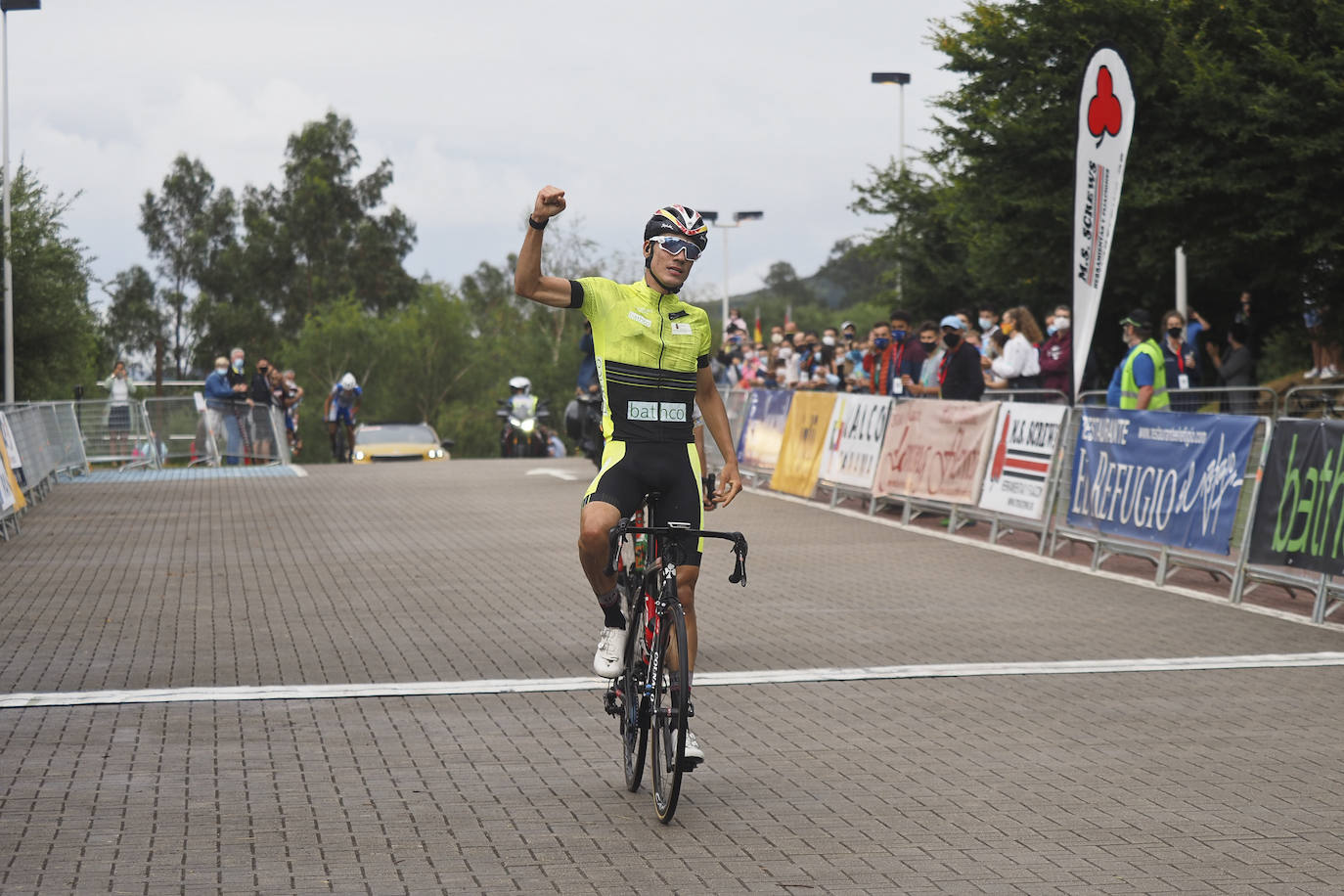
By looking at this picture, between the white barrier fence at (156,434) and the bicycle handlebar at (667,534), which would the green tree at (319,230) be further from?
the bicycle handlebar at (667,534)

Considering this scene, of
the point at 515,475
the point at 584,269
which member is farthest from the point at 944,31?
the point at 584,269

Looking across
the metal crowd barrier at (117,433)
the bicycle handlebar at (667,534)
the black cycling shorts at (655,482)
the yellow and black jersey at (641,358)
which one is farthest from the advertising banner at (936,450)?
the metal crowd barrier at (117,433)

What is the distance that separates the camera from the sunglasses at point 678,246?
6.55m

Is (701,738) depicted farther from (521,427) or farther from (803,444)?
(521,427)

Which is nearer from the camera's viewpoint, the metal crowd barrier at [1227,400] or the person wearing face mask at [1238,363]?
the metal crowd barrier at [1227,400]

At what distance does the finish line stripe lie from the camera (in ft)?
27.3

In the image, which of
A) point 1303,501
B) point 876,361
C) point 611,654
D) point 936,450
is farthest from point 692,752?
point 876,361

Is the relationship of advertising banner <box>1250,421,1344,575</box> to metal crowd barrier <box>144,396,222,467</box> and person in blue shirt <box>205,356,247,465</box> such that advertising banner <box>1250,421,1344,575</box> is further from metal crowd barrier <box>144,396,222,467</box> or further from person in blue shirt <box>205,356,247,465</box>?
metal crowd barrier <box>144,396,222,467</box>

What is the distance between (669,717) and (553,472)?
20508 mm

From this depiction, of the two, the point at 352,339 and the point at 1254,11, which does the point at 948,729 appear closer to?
the point at 1254,11

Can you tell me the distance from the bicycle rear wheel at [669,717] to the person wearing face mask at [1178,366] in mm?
9029

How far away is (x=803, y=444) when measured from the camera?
69.0 feet

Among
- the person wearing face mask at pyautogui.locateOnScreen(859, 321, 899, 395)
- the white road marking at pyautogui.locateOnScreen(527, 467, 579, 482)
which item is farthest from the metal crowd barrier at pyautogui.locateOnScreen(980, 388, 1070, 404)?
the white road marking at pyautogui.locateOnScreen(527, 467, 579, 482)

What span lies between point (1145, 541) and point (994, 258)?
15635mm
